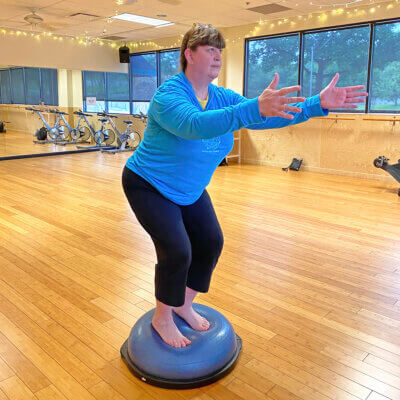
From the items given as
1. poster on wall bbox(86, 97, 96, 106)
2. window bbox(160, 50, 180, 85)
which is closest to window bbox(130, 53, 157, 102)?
window bbox(160, 50, 180, 85)

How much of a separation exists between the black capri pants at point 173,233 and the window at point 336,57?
226 inches

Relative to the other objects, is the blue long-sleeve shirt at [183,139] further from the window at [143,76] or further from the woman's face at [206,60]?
the window at [143,76]

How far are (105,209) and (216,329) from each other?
10.1 feet

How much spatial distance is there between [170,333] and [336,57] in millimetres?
6751

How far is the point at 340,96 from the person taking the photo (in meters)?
1.59

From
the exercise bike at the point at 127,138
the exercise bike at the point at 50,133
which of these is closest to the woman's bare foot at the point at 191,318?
the exercise bike at the point at 127,138

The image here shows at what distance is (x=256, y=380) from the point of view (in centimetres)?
188

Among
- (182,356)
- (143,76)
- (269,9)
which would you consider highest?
(269,9)

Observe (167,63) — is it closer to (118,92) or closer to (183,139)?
(118,92)

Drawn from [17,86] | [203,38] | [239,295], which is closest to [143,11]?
[17,86]

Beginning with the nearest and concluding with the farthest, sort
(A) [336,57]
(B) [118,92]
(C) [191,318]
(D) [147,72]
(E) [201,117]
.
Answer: (E) [201,117], (C) [191,318], (A) [336,57], (D) [147,72], (B) [118,92]

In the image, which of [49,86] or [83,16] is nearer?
[83,16]

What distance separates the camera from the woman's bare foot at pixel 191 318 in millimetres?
1979

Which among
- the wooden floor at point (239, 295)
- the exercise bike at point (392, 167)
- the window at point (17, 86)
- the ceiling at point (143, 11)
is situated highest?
the ceiling at point (143, 11)
